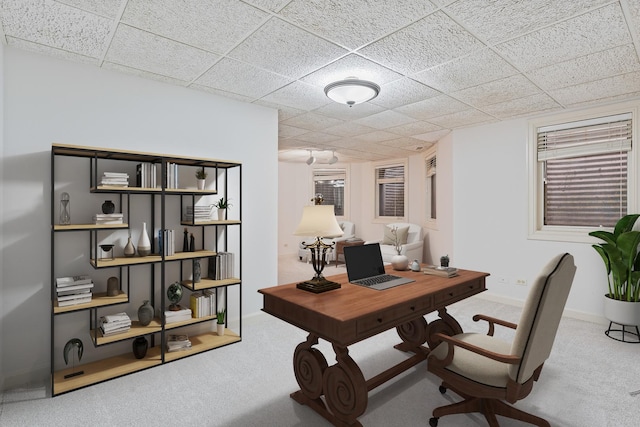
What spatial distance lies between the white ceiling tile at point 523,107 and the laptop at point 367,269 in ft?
8.22

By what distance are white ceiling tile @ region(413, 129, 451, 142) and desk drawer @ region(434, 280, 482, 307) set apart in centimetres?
304

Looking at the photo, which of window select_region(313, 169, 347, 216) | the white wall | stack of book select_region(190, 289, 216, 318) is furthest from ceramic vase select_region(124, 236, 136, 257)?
window select_region(313, 169, 347, 216)

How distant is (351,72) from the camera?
114 inches

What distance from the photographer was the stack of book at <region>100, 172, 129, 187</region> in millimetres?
2609

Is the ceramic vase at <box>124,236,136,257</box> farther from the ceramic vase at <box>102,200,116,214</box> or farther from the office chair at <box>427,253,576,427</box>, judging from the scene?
the office chair at <box>427,253,576,427</box>

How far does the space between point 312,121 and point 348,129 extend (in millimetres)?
701

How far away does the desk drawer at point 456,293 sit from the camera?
7.73 ft

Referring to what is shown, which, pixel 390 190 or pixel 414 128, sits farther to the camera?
pixel 390 190

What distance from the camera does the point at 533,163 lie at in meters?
4.29

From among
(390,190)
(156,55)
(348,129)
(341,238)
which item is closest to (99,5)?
(156,55)

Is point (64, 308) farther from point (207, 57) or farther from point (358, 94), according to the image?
point (358, 94)

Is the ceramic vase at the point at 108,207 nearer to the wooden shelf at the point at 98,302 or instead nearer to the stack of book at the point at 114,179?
the stack of book at the point at 114,179

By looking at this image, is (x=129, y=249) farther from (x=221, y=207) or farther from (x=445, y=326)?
(x=445, y=326)

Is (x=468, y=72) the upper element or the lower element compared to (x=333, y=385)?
upper
